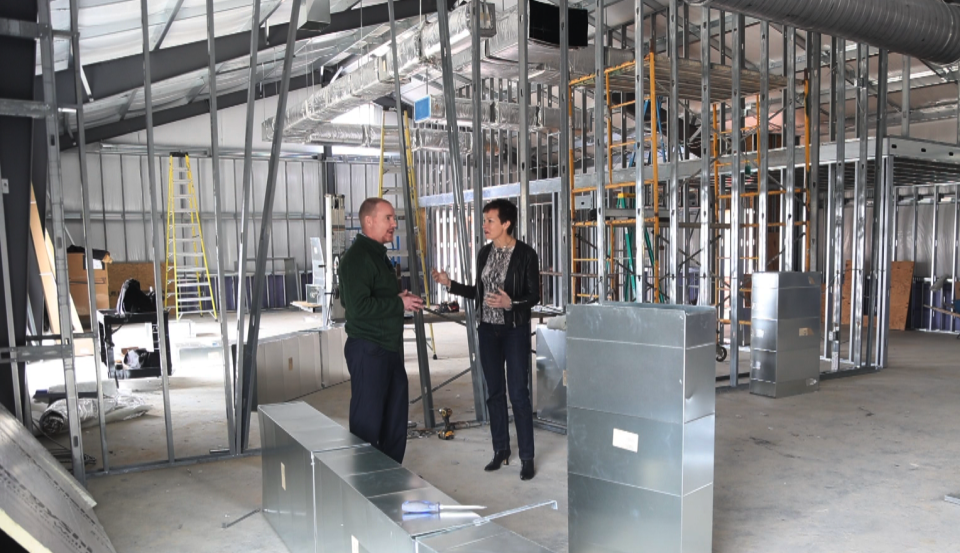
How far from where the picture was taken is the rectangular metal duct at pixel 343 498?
200 cm

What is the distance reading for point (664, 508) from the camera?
264 cm

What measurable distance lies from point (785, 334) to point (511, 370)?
12.4 feet

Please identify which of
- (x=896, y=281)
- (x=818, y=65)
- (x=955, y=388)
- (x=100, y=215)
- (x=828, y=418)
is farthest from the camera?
(x=100, y=215)

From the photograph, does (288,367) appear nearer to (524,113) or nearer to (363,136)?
(524,113)

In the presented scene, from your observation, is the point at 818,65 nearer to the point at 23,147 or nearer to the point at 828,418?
the point at 828,418

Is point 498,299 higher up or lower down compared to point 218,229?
lower down

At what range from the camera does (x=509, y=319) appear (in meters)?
4.05

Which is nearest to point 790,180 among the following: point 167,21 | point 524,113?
point 524,113

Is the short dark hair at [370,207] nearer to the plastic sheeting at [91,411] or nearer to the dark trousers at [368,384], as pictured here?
the dark trousers at [368,384]

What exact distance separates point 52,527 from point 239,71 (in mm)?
12292

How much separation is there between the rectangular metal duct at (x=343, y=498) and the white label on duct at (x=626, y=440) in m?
0.81

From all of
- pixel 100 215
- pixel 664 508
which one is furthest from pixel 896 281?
pixel 100 215

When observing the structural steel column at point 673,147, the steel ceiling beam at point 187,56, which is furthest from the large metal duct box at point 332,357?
the steel ceiling beam at point 187,56

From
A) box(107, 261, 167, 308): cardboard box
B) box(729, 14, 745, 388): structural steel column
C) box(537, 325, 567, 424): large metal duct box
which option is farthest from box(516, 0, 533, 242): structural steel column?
box(107, 261, 167, 308): cardboard box
